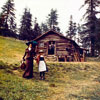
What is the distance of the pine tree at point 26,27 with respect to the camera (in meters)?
52.5

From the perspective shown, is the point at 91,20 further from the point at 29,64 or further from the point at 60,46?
the point at 29,64

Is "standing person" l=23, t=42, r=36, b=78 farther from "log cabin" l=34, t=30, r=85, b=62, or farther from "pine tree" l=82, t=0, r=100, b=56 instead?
"pine tree" l=82, t=0, r=100, b=56

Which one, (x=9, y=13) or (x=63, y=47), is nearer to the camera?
(x=63, y=47)

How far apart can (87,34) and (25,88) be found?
29836 mm

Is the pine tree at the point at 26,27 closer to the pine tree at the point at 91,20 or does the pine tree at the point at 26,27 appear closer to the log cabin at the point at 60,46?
the pine tree at the point at 91,20

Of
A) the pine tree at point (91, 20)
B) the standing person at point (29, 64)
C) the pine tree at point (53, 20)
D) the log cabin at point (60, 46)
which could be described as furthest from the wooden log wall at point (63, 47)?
the pine tree at point (53, 20)

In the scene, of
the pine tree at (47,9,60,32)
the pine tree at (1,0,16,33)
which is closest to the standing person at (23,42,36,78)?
the pine tree at (1,0,16,33)

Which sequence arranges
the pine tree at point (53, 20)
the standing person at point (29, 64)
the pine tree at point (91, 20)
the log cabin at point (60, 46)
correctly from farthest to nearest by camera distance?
1. the pine tree at point (53, 20)
2. the pine tree at point (91, 20)
3. the log cabin at point (60, 46)
4. the standing person at point (29, 64)

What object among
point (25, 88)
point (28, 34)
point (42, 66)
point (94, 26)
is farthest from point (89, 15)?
point (25, 88)

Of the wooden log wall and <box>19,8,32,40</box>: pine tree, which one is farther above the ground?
<box>19,8,32,40</box>: pine tree

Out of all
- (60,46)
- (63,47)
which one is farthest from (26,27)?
(63,47)

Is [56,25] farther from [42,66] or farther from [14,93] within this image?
[14,93]

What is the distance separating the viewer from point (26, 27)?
53188 millimetres

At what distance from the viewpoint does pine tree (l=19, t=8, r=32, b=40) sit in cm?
5253
